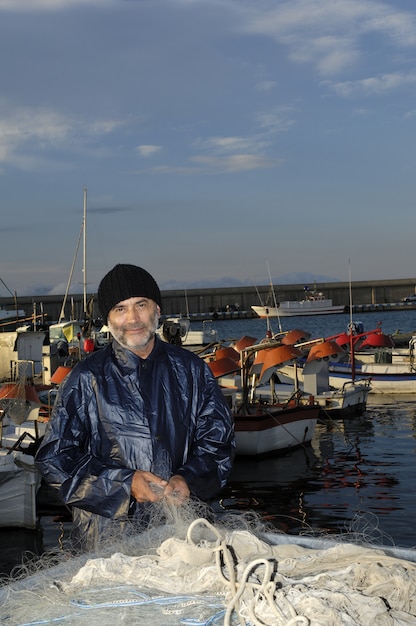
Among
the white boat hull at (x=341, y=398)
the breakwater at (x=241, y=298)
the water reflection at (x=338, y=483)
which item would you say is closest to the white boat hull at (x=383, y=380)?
the white boat hull at (x=341, y=398)

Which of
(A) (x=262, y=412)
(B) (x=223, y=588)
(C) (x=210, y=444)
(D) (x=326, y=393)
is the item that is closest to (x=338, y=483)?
(A) (x=262, y=412)

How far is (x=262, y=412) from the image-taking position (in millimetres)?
19641

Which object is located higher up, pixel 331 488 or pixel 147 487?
pixel 147 487

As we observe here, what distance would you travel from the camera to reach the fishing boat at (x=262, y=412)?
19.1 metres

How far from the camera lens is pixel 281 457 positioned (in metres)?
19.7

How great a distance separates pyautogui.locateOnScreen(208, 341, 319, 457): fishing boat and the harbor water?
36cm

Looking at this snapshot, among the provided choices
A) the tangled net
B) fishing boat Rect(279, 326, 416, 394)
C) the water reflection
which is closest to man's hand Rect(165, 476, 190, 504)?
the tangled net

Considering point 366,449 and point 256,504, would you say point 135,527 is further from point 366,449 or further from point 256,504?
point 366,449

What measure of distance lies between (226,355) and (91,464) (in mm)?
17915

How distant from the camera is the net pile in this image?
2018 mm

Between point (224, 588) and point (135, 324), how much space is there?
1542 mm

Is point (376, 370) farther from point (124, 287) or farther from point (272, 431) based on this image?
point (124, 287)

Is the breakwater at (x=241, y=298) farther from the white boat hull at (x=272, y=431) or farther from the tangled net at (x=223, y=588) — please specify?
the tangled net at (x=223, y=588)

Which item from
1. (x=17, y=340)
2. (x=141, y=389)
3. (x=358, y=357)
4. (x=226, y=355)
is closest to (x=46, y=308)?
(x=358, y=357)
